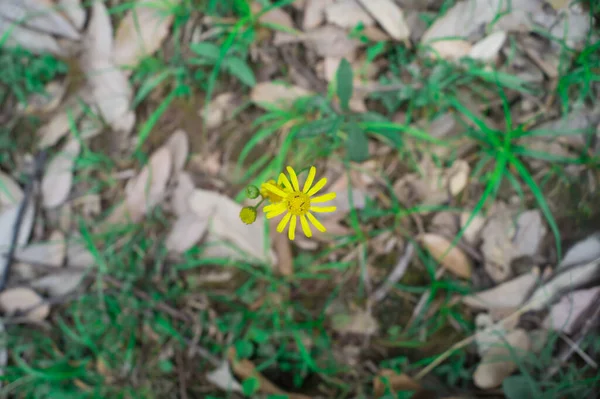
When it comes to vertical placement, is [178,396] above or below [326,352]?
below

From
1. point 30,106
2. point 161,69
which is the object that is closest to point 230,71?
point 161,69

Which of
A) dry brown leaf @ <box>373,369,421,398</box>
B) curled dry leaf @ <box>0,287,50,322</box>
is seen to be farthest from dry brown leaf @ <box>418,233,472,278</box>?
curled dry leaf @ <box>0,287,50,322</box>

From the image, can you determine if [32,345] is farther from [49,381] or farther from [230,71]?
[230,71]

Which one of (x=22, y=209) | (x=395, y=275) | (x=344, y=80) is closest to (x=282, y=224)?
(x=344, y=80)

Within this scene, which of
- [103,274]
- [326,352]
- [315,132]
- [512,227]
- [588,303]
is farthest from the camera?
[103,274]

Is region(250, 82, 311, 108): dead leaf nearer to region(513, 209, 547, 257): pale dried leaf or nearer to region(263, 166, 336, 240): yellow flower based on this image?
region(263, 166, 336, 240): yellow flower

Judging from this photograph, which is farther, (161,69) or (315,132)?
(161,69)

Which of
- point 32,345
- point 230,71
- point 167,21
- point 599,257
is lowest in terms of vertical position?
point 32,345

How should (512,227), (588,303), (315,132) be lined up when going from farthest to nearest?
(512,227), (588,303), (315,132)
